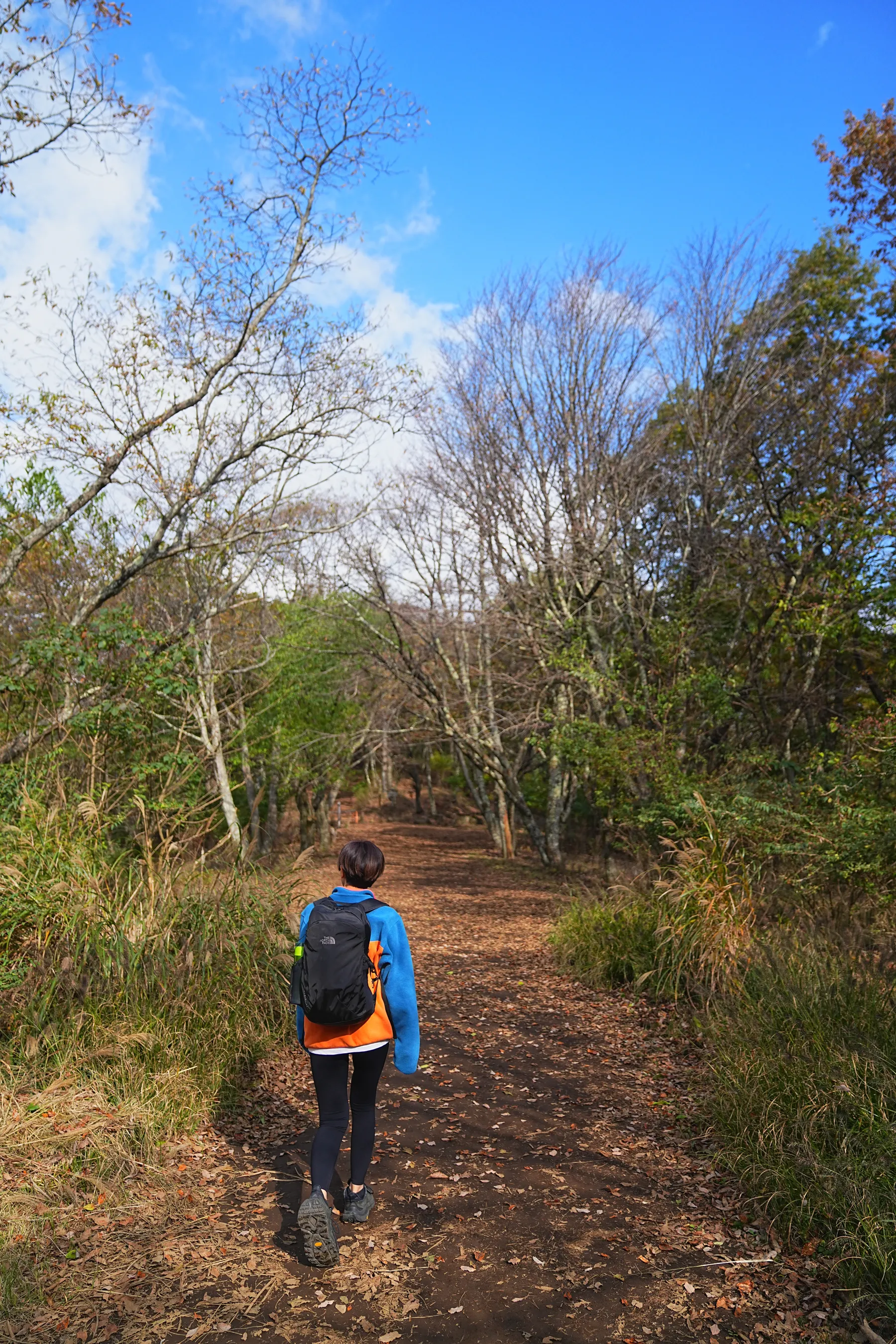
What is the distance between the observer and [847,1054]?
3834 millimetres

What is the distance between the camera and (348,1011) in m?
3.02

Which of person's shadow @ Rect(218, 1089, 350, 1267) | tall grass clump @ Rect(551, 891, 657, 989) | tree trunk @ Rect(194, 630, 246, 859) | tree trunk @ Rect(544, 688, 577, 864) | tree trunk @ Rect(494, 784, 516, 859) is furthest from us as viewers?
tree trunk @ Rect(494, 784, 516, 859)

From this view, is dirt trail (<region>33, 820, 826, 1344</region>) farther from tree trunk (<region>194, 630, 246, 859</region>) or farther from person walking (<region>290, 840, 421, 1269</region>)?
tree trunk (<region>194, 630, 246, 859</region>)

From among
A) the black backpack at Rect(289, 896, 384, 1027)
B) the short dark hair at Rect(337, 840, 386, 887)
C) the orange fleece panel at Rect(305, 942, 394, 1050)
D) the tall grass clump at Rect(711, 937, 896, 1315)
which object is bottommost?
the tall grass clump at Rect(711, 937, 896, 1315)

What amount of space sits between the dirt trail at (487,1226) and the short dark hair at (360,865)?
1395 mm

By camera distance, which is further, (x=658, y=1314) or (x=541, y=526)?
(x=541, y=526)

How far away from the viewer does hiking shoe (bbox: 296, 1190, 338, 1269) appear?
9.87 feet

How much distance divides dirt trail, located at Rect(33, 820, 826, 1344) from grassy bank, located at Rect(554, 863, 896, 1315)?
0.60ft

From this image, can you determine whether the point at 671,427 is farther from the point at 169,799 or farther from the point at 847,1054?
the point at 847,1054

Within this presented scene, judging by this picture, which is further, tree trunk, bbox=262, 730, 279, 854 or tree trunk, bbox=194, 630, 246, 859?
tree trunk, bbox=262, 730, 279, 854

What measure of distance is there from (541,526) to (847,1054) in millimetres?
9788

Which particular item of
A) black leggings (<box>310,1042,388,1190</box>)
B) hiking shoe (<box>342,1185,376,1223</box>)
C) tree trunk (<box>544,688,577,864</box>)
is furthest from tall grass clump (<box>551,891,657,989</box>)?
tree trunk (<box>544,688,577,864</box>)

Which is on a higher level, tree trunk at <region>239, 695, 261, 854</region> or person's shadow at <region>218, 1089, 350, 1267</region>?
tree trunk at <region>239, 695, 261, 854</region>

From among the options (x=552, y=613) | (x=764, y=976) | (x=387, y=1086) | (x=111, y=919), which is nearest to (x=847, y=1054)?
(x=764, y=976)
